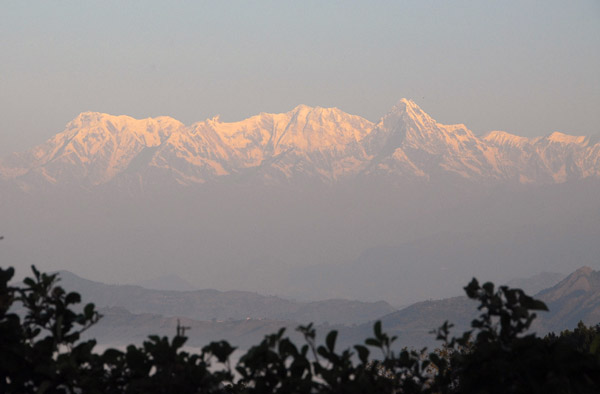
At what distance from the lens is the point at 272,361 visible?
7.48 meters

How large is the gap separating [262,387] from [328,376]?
2.42 ft

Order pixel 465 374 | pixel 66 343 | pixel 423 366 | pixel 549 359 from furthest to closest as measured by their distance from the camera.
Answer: pixel 423 366
pixel 66 343
pixel 465 374
pixel 549 359

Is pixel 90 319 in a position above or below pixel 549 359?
above

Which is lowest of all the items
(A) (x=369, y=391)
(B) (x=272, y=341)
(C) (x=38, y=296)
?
(A) (x=369, y=391)

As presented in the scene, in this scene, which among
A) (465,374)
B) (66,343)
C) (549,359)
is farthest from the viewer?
(66,343)

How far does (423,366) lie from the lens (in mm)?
8914

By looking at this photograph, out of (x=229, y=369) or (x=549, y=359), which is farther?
(x=229, y=369)

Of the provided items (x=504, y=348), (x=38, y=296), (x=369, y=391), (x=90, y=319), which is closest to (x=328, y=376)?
(x=369, y=391)

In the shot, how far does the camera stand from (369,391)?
23.6 feet

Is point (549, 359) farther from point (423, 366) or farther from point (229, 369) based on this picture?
point (229, 369)

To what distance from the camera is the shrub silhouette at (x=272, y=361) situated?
6934mm

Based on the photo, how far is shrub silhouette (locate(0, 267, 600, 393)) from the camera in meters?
6.93

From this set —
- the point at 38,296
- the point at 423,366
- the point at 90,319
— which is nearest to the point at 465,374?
the point at 423,366

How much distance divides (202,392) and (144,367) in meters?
0.84
